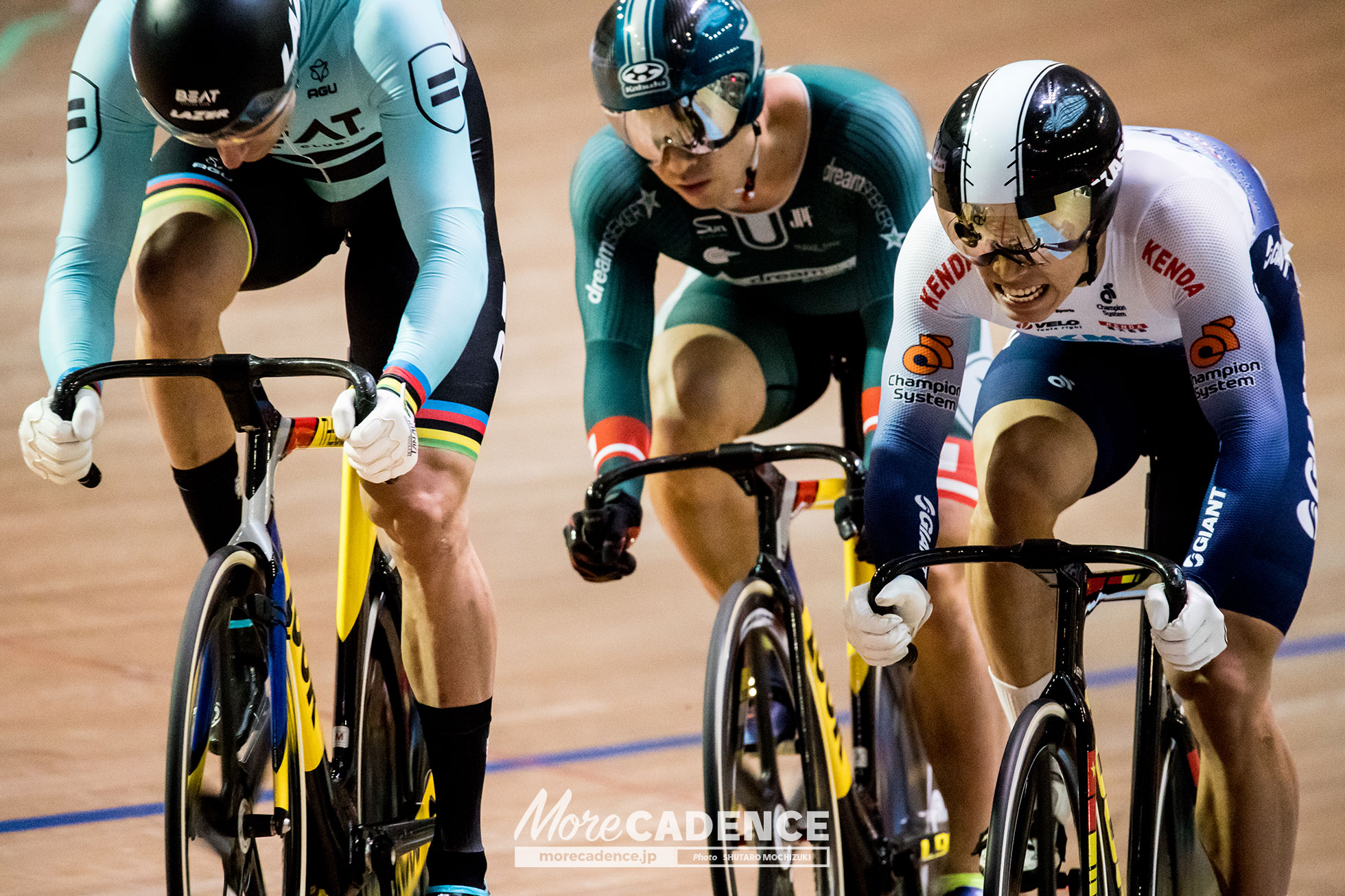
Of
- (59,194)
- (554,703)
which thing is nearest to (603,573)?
(554,703)

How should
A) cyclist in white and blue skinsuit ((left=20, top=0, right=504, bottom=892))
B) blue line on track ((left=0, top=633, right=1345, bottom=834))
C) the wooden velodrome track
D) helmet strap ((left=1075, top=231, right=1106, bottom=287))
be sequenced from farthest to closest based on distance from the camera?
the wooden velodrome track
blue line on track ((left=0, top=633, right=1345, bottom=834))
cyclist in white and blue skinsuit ((left=20, top=0, right=504, bottom=892))
helmet strap ((left=1075, top=231, right=1106, bottom=287))

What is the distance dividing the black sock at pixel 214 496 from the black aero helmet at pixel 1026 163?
4.19 ft

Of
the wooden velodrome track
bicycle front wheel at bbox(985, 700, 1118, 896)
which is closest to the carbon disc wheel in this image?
bicycle front wheel at bbox(985, 700, 1118, 896)

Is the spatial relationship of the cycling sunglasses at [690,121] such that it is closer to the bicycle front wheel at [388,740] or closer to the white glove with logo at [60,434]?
the bicycle front wheel at [388,740]

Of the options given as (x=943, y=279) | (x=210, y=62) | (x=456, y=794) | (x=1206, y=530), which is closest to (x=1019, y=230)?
(x=943, y=279)

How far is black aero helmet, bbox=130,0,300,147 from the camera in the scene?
7.36 ft

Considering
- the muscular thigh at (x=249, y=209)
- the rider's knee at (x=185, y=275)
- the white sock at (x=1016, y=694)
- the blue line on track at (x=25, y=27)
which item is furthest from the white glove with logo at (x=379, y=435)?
the blue line on track at (x=25, y=27)

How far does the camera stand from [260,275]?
2.85 metres

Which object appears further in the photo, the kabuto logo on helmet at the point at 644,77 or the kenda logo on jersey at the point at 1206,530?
the kabuto logo on helmet at the point at 644,77

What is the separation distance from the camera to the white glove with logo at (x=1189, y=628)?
2000mm

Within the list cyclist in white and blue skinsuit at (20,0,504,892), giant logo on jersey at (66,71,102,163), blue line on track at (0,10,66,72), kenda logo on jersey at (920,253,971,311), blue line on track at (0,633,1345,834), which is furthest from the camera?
blue line on track at (0,10,66,72)

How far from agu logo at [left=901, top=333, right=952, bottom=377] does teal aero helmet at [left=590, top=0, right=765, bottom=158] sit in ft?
1.93

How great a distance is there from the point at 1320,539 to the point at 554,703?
2332 millimetres

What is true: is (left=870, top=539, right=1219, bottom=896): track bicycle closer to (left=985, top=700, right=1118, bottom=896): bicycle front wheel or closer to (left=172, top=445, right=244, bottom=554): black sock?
(left=985, top=700, right=1118, bottom=896): bicycle front wheel
